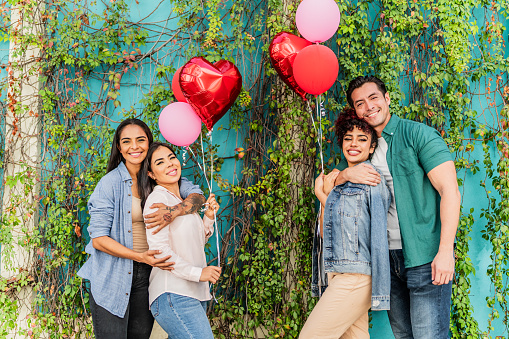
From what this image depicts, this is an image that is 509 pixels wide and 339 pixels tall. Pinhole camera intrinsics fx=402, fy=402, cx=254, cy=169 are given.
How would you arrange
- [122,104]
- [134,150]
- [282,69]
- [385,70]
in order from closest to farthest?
[134,150]
[282,69]
[385,70]
[122,104]

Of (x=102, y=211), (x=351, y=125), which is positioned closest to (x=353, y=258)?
(x=351, y=125)

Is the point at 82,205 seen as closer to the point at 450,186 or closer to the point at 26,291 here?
the point at 26,291

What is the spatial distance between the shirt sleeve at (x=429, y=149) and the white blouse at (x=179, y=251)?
117 cm

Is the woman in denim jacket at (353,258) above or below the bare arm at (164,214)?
below

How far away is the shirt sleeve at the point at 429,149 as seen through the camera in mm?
1960

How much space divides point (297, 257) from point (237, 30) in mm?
1681

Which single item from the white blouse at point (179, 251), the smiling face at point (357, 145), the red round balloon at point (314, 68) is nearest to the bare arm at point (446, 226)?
the smiling face at point (357, 145)

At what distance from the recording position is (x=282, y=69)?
2.38m

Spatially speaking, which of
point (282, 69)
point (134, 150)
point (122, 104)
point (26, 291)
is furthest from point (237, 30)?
point (26, 291)

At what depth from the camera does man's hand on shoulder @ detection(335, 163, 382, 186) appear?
77.4 inches

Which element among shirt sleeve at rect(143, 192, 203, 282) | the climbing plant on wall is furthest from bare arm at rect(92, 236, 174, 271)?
the climbing plant on wall

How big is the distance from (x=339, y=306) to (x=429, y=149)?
0.88 meters

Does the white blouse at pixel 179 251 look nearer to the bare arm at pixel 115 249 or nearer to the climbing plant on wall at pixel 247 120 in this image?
the bare arm at pixel 115 249

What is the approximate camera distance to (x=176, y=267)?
71.9 inches
